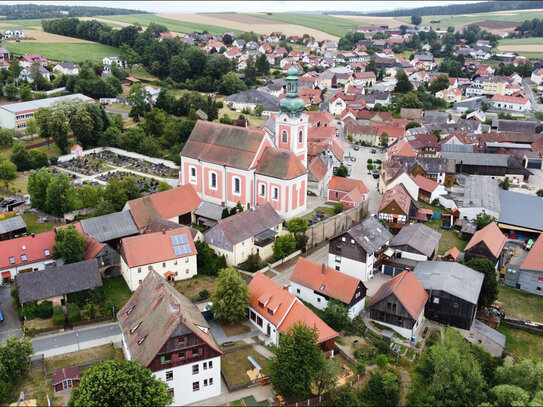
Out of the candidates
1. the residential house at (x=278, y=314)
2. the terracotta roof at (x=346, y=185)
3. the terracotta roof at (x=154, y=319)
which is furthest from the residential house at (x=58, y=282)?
the terracotta roof at (x=346, y=185)

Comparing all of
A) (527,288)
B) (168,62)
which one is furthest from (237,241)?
(168,62)

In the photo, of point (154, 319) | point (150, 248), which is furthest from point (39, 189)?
point (154, 319)

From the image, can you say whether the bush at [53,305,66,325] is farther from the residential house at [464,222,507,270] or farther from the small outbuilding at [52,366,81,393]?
the residential house at [464,222,507,270]

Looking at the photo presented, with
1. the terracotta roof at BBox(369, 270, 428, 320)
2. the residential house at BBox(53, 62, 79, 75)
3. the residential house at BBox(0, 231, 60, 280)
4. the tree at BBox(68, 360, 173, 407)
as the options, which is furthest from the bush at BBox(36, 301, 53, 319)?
the residential house at BBox(53, 62, 79, 75)

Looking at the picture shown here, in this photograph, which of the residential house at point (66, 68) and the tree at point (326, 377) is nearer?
the tree at point (326, 377)

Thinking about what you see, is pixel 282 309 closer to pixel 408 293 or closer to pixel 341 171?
pixel 408 293

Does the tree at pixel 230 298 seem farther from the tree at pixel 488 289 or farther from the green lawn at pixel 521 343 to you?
the green lawn at pixel 521 343
